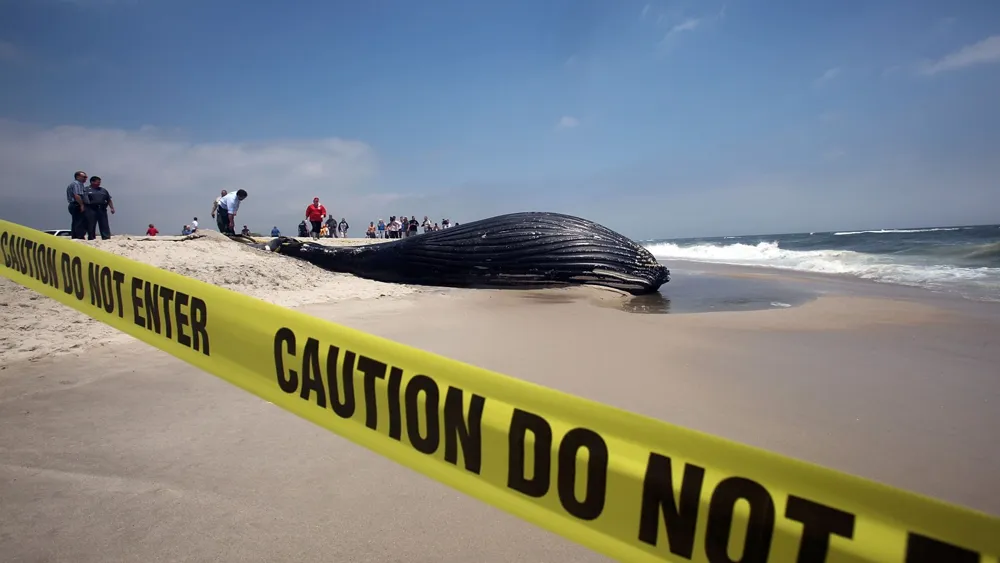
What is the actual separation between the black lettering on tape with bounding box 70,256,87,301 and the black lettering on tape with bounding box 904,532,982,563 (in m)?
2.61

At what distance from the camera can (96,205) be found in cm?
738

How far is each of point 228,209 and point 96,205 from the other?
2044 millimetres

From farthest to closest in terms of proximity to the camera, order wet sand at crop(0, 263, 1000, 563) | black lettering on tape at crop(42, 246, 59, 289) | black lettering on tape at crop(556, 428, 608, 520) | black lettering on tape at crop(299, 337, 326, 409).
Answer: black lettering on tape at crop(42, 246, 59, 289) < wet sand at crop(0, 263, 1000, 563) < black lettering on tape at crop(299, 337, 326, 409) < black lettering on tape at crop(556, 428, 608, 520)

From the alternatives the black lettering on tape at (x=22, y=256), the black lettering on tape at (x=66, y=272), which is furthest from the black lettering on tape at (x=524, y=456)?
the black lettering on tape at (x=22, y=256)

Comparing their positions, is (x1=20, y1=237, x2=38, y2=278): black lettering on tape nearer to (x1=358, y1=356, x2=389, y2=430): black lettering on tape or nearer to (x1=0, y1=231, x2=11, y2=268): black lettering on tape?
(x1=0, y1=231, x2=11, y2=268): black lettering on tape

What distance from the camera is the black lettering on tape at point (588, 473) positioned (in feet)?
2.90

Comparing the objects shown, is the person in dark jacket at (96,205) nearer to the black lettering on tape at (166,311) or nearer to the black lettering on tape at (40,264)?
the black lettering on tape at (40,264)

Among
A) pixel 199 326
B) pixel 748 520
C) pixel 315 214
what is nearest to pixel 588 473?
pixel 748 520

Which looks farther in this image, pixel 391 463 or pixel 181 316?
pixel 391 463

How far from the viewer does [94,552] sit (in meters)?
1.26

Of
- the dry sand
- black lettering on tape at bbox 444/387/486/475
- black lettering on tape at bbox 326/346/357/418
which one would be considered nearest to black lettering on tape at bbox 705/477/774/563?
black lettering on tape at bbox 444/387/486/475

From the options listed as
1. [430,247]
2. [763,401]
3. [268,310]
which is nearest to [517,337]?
[763,401]

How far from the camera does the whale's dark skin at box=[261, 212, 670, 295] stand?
6.55 meters

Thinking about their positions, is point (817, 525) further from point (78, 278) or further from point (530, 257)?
point (530, 257)
